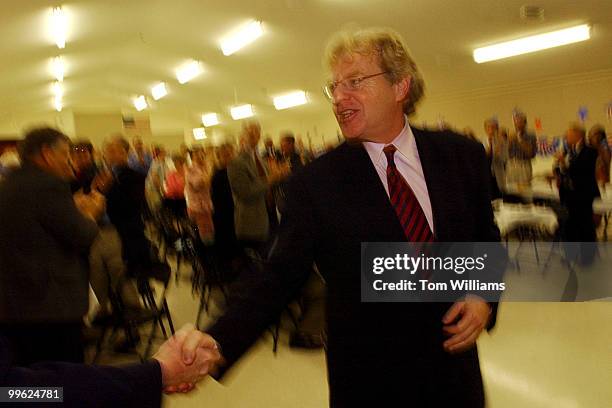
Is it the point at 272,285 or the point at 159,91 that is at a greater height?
the point at 159,91

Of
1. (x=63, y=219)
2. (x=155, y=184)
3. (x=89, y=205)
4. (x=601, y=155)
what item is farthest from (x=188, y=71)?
(x=63, y=219)

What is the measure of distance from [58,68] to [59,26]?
3423mm

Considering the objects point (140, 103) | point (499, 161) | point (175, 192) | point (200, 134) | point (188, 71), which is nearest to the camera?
point (499, 161)

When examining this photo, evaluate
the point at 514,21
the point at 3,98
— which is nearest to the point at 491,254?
the point at 514,21

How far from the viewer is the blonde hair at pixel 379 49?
1.18m

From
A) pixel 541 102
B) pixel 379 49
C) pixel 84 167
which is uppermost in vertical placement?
pixel 541 102

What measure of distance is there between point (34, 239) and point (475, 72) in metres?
8.47

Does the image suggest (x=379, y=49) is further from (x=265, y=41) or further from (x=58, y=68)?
(x=58, y=68)

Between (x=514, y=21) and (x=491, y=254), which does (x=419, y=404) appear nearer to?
(x=491, y=254)

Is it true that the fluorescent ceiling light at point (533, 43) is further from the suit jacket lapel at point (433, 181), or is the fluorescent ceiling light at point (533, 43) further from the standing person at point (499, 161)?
the suit jacket lapel at point (433, 181)

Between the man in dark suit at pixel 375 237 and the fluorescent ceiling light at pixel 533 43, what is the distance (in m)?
6.37

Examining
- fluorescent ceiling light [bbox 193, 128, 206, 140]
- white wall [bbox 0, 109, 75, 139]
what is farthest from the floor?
fluorescent ceiling light [bbox 193, 128, 206, 140]

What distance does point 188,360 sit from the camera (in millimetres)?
1170

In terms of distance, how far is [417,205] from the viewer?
3.65ft
